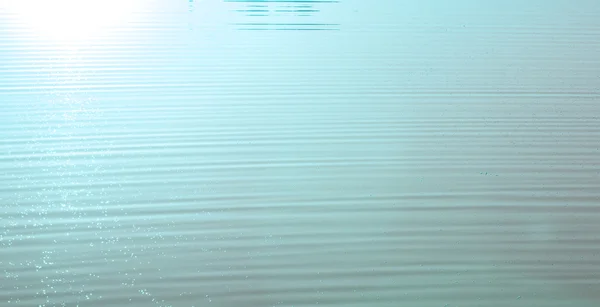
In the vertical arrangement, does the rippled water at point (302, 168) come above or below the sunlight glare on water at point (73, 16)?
below

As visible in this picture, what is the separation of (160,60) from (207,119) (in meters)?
1.20

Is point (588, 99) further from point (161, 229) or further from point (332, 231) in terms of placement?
point (161, 229)

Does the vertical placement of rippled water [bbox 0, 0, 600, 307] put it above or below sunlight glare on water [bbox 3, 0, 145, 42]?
below

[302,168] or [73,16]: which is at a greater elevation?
[73,16]

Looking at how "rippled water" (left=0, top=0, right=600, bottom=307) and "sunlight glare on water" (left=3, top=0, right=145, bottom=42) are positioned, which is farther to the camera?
"sunlight glare on water" (left=3, top=0, right=145, bottom=42)

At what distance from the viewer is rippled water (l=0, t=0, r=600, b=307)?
1.94 meters

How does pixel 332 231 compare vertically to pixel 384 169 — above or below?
below

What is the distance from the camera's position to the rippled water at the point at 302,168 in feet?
6.37

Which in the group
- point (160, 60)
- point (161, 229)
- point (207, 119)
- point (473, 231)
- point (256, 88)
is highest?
point (160, 60)

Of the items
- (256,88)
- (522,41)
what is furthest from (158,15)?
(522,41)

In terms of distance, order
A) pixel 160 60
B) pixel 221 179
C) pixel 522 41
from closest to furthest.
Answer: pixel 221 179 → pixel 160 60 → pixel 522 41

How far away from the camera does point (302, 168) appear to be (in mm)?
2703

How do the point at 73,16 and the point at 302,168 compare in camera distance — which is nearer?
the point at 302,168

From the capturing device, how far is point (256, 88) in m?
3.75
